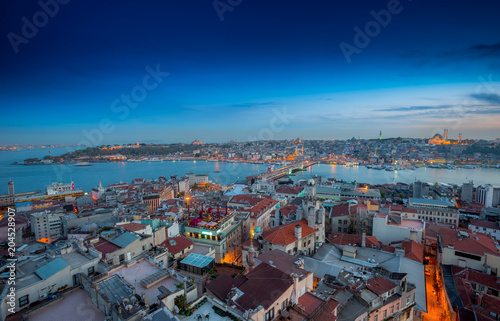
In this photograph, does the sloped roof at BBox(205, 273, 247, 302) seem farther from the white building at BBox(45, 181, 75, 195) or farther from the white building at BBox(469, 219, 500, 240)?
the white building at BBox(45, 181, 75, 195)

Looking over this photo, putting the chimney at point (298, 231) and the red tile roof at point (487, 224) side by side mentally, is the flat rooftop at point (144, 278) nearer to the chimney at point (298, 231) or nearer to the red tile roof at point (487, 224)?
the chimney at point (298, 231)

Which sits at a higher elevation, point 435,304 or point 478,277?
point 478,277

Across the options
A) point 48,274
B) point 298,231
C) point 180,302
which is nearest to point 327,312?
point 180,302

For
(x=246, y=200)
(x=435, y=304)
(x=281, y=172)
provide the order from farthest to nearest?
(x=281, y=172)
(x=246, y=200)
(x=435, y=304)

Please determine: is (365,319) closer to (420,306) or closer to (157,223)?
(420,306)

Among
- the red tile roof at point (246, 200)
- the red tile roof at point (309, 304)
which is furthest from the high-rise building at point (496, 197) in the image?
the red tile roof at point (309, 304)

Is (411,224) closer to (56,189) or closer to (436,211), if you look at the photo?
(436,211)

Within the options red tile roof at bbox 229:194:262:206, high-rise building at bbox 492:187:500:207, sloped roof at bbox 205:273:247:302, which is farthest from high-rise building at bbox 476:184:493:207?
sloped roof at bbox 205:273:247:302

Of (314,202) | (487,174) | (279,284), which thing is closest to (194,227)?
(314,202)

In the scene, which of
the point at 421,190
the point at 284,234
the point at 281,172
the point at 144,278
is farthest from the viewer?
the point at 281,172
